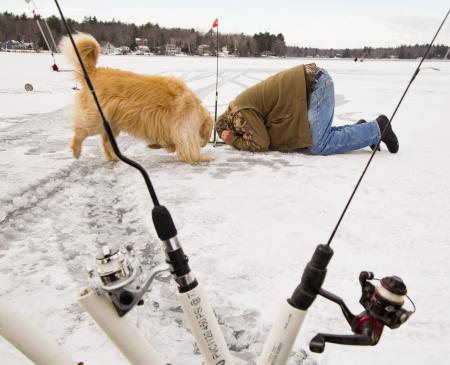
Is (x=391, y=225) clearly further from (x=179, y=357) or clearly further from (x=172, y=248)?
(x=172, y=248)

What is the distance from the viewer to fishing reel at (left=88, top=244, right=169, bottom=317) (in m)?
0.67

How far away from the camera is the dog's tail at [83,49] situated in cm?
298

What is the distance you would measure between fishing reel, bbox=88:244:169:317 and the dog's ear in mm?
2964

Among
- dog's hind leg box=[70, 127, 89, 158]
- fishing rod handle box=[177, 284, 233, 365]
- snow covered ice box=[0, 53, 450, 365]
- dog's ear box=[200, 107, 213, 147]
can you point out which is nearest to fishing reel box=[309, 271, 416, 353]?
fishing rod handle box=[177, 284, 233, 365]

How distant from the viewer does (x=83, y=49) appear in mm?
3016

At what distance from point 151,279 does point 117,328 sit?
5.6 inches

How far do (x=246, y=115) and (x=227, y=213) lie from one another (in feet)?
5.71

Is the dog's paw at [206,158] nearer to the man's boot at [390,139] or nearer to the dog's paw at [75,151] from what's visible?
the dog's paw at [75,151]

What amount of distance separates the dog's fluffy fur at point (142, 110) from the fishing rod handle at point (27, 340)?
272 cm

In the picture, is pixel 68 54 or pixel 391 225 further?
pixel 68 54

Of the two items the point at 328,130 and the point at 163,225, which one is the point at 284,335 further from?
the point at 328,130

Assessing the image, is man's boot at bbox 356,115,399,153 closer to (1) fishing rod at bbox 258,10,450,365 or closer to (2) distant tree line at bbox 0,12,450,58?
(2) distant tree line at bbox 0,12,450,58

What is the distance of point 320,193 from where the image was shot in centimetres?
266

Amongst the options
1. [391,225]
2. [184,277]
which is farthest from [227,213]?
[184,277]
